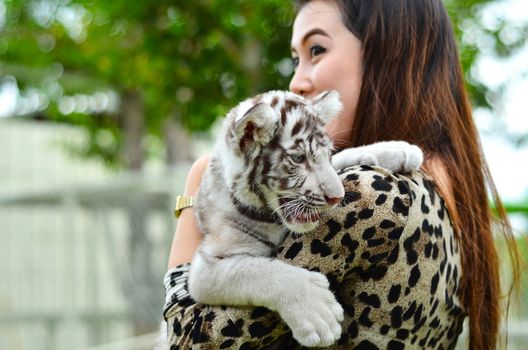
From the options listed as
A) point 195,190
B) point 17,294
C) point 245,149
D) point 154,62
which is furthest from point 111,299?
point 245,149

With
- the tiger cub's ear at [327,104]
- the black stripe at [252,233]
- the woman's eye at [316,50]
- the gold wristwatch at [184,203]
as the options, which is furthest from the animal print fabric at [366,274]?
the woman's eye at [316,50]

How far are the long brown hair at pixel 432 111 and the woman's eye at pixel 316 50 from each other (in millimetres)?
123

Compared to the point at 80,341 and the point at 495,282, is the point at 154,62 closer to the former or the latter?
the point at 80,341

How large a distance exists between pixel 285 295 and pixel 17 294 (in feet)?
24.9

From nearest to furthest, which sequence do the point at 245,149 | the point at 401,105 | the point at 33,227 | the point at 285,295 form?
the point at 285,295 → the point at 245,149 → the point at 401,105 → the point at 33,227

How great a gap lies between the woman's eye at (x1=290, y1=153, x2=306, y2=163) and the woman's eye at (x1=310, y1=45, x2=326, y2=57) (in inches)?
22.9

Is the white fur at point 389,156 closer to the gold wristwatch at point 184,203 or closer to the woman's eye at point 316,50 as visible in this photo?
the woman's eye at point 316,50

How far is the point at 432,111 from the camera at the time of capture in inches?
104

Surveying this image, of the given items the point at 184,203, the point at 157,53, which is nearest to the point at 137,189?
the point at 157,53

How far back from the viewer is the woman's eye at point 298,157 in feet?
7.61

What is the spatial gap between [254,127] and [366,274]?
1.78 feet

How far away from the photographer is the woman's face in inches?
107

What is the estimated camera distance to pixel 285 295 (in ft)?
6.97

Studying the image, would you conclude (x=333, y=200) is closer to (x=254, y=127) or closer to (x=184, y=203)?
(x=254, y=127)
